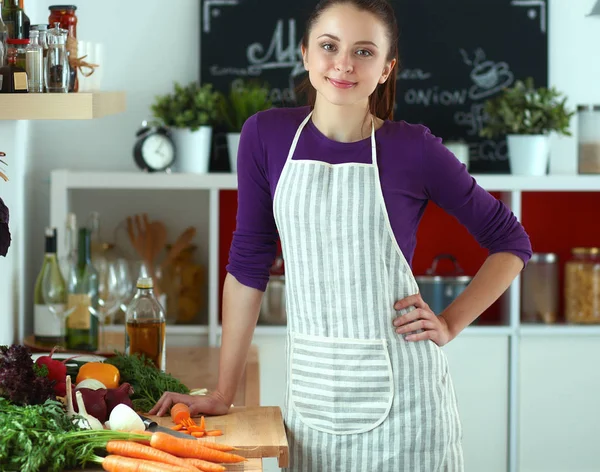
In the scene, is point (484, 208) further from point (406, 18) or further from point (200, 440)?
point (406, 18)

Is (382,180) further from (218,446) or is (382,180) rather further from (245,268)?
(218,446)

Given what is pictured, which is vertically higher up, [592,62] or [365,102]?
[592,62]

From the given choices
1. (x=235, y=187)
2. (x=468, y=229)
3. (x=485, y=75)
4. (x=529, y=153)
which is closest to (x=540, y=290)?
(x=529, y=153)

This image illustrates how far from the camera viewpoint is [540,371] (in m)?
3.41

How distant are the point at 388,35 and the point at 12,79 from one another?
0.80 m

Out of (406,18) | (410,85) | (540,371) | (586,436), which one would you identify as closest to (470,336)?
(540,371)

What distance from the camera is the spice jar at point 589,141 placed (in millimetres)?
3375

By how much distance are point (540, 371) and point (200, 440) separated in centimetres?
205

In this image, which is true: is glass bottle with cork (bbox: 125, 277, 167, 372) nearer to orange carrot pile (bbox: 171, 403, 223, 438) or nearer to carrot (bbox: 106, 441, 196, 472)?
orange carrot pile (bbox: 171, 403, 223, 438)

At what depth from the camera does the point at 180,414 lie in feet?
5.79

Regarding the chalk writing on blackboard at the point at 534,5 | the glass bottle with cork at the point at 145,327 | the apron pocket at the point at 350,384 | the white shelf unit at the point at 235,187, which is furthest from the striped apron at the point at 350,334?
the chalk writing on blackboard at the point at 534,5

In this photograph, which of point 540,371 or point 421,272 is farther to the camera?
point 421,272

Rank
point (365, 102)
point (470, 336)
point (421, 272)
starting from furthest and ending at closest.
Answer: point (421, 272) → point (470, 336) → point (365, 102)

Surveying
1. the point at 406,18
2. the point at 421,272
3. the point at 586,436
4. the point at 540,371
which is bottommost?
the point at 586,436
